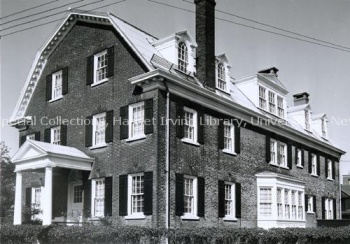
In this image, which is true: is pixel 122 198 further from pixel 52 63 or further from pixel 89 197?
pixel 52 63

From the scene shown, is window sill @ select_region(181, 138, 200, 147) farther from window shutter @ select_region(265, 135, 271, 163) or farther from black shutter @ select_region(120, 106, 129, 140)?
window shutter @ select_region(265, 135, 271, 163)

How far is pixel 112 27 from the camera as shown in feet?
70.2

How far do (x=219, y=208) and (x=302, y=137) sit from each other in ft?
38.3

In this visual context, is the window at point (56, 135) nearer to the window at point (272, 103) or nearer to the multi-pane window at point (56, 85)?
the multi-pane window at point (56, 85)

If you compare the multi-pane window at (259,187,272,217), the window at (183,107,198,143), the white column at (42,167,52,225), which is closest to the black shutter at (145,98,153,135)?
the window at (183,107,198,143)

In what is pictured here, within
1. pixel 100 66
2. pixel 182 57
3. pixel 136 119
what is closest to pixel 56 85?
pixel 100 66

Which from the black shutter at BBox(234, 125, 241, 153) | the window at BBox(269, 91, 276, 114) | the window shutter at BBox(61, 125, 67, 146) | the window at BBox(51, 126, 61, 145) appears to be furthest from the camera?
the window at BBox(269, 91, 276, 114)

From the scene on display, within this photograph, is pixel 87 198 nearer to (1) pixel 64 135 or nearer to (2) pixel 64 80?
(1) pixel 64 135

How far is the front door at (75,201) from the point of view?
70.4 feet

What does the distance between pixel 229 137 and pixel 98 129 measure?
6.77m

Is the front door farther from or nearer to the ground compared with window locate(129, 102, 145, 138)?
nearer to the ground

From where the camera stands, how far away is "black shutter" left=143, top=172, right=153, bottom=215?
59.4 feet

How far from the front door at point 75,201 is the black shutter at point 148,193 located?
4537mm

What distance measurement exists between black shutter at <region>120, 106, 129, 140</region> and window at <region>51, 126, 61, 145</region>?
198 inches
